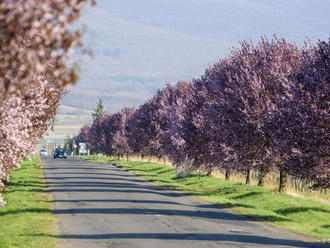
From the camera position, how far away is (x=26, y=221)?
24625mm

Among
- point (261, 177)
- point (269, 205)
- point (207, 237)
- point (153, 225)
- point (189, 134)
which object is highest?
point (189, 134)

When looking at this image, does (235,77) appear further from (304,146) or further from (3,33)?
(3,33)

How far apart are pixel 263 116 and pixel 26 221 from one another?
16.8 meters

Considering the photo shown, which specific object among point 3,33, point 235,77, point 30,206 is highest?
point 235,77

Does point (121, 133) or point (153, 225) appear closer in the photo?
point (153, 225)

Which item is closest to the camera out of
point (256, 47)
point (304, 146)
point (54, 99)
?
point (304, 146)

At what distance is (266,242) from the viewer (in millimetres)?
20172

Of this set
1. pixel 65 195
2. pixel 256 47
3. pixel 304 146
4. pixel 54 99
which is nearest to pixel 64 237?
pixel 304 146

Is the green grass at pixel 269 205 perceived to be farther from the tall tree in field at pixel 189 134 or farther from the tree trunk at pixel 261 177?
the tall tree in field at pixel 189 134

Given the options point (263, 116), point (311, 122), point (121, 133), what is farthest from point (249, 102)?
point (121, 133)

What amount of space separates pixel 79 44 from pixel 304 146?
64.3ft

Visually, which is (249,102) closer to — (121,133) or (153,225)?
(153,225)

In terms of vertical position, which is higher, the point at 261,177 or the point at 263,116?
the point at 263,116

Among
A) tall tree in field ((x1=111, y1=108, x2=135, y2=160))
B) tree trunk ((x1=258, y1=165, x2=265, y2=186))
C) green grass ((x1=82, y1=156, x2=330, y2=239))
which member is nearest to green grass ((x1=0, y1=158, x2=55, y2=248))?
green grass ((x1=82, y1=156, x2=330, y2=239))
